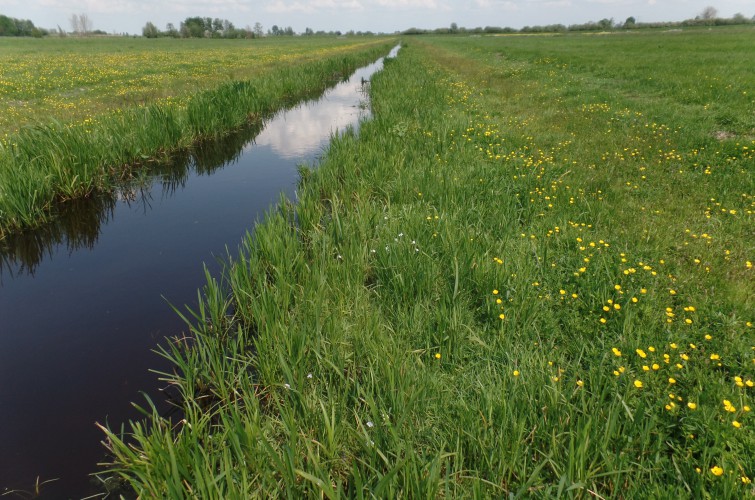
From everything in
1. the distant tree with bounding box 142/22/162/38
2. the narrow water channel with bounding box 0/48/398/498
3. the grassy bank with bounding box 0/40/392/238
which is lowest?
the narrow water channel with bounding box 0/48/398/498

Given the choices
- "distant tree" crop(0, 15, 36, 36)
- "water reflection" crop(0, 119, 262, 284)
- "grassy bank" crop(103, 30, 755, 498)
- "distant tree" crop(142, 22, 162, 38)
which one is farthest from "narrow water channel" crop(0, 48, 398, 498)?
"distant tree" crop(0, 15, 36, 36)

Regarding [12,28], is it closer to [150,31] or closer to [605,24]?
[150,31]

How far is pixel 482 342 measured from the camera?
3270mm

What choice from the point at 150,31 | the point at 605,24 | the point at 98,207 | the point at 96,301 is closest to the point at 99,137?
the point at 98,207


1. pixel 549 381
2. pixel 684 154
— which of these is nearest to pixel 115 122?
pixel 549 381

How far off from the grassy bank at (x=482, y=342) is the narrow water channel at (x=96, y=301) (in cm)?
37

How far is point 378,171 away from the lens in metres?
7.22

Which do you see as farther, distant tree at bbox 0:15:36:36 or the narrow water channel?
distant tree at bbox 0:15:36:36

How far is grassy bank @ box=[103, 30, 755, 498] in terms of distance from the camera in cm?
231

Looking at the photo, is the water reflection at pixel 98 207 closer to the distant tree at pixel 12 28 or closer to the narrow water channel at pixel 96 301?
the narrow water channel at pixel 96 301

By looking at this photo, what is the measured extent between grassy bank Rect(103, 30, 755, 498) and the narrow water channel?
1.20ft

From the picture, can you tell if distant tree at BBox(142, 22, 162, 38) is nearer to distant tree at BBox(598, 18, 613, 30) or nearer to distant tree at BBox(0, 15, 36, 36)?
distant tree at BBox(0, 15, 36, 36)

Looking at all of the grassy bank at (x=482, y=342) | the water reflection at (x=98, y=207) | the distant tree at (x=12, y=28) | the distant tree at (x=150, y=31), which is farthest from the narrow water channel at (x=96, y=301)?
the distant tree at (x=12, y=28)

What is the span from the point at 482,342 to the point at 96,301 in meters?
4.29
